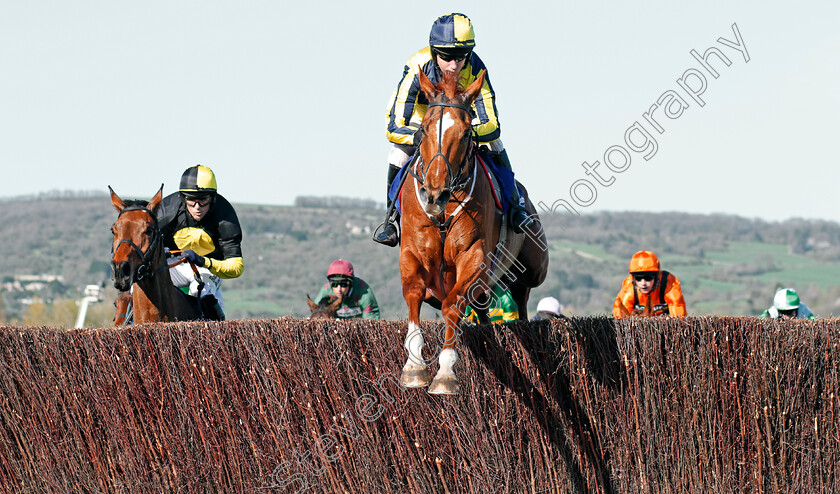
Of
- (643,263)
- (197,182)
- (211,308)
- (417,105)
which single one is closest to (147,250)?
(197,182)

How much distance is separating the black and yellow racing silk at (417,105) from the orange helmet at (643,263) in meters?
2.95

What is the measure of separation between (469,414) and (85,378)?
301 cm

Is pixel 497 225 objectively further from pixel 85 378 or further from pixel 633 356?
pixel 85 378

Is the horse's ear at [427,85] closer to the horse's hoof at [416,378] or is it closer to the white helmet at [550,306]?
the horse's hoof at [416,378]

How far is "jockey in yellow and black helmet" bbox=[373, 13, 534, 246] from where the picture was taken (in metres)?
6.62

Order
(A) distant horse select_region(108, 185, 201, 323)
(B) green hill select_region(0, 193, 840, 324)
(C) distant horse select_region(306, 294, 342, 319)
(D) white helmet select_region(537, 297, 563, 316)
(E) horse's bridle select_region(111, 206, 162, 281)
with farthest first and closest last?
(B) green hill select_region(0, 193, 840, 324), (D) white helmet select_region(537, 297, 563, 316), (C) distant horse select_region(306, 294, 342, 319), (E) horse's bridle select_region(111, 206, 162, 281), (A) distant horse select_region(108, 185, 201, 323)

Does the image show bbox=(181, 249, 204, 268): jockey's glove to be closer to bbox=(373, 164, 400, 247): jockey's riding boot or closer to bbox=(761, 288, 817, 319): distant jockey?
bbox=(373, 164, 400, 247): jockey's riding boot

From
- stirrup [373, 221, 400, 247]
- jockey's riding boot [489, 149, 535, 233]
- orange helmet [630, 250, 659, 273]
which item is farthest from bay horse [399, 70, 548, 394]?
orange helmet [630, 250, 659, 273]

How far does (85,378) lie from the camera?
23.4 ft

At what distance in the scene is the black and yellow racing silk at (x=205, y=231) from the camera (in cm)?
866

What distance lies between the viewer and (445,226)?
625 cm

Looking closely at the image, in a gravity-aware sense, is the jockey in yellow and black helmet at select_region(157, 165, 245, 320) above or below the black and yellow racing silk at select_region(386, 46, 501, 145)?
below

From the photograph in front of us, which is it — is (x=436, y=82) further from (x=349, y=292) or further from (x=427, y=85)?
(x=349, y=292)

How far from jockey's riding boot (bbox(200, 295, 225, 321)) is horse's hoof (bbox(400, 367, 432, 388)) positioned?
10.7 feet
